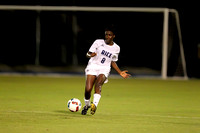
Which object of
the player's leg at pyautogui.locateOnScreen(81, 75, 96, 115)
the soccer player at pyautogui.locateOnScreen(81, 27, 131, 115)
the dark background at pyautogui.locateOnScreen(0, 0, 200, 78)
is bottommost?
the dark background at pyautogui.locateOnScreen(0, 0, 200, 78)

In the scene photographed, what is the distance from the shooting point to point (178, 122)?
929cm

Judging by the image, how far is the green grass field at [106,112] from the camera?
8336 millimetres

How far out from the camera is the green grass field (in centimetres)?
834

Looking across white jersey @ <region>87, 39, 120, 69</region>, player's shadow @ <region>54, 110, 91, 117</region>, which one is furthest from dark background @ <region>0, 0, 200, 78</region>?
white jersey @ <region>87, 39, 120, 69</region>

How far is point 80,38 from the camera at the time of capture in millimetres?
25000

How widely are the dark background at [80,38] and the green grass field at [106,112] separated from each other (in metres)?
8.08

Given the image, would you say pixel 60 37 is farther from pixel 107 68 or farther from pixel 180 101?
pixel 107 68

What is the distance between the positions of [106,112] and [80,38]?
48.1 ft

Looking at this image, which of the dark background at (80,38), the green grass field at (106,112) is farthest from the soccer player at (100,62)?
the dark background at (80,38)

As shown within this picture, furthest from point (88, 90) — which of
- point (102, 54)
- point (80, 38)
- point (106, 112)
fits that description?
point (80, 38)

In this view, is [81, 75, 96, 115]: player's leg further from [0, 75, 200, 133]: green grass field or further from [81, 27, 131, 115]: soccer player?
[0, 75, 200, 133]: green grass field

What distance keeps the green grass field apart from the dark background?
26.5ft

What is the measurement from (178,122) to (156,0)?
19.3m

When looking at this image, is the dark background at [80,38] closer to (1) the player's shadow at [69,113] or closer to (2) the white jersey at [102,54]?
(1) the player's shadow at [69,113]
